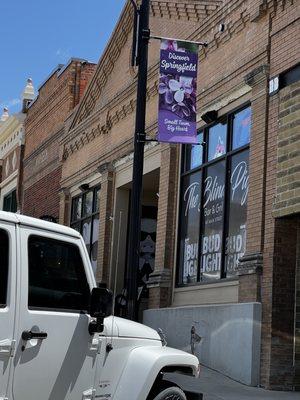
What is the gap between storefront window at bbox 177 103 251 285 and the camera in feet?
42.4

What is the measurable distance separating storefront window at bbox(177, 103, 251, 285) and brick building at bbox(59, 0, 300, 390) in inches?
1.1

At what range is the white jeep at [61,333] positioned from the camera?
4.72m

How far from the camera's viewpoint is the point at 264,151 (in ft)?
39.3

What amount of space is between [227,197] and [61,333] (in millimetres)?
8671

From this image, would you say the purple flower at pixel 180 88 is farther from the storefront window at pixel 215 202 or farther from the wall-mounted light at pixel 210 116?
the wall-mounted light at pixel 210 116

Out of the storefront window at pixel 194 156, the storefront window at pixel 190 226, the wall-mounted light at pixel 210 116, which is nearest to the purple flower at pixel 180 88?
the wall-mounted light at pixel 210 116

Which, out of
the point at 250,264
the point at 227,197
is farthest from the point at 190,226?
the point at 250,264

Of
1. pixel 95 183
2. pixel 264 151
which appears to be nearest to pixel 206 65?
pixel 264 151

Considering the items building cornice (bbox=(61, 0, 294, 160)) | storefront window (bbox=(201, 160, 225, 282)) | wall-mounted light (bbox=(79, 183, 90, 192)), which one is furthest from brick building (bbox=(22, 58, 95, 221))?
storefront window (bbox=(201, 160, 225, 282))

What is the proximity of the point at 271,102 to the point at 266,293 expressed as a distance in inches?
125

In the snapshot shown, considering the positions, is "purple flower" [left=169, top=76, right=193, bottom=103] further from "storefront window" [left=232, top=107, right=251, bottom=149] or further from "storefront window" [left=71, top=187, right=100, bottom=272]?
"storefront window" [left=71, top=187, right=100, bottom=272]

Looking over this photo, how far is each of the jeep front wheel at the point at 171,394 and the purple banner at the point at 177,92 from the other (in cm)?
565

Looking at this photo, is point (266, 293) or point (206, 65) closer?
point (266, 293)

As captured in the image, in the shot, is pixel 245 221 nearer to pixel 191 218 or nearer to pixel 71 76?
pixel 191 218
